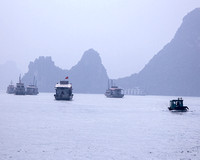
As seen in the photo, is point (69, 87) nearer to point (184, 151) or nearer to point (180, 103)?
point (180, 103)

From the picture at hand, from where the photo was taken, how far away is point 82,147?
28.8 m

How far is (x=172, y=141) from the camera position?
33.0 metres

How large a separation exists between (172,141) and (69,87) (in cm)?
9343

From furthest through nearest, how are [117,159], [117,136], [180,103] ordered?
[180,103] → [117,136] → [117,159]

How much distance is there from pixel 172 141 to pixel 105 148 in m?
8.59

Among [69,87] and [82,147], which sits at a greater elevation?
[69,87]

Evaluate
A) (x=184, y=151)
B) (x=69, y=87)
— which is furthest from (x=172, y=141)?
(x=69, y=87)

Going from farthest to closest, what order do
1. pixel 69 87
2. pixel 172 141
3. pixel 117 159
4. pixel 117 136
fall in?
1. pixel 69 87
2. pixel 117 136
3. pixel 172 141
4. pixel 117 159

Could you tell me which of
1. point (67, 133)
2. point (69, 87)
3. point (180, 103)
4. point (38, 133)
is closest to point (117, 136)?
point (67, 133)

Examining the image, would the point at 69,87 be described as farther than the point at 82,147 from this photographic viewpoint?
Yes

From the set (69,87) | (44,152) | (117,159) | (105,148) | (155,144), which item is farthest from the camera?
(69,87)

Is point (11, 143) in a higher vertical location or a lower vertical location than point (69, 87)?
lower

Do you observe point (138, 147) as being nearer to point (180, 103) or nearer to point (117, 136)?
point (117, 136)

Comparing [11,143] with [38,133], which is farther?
[38,133]
